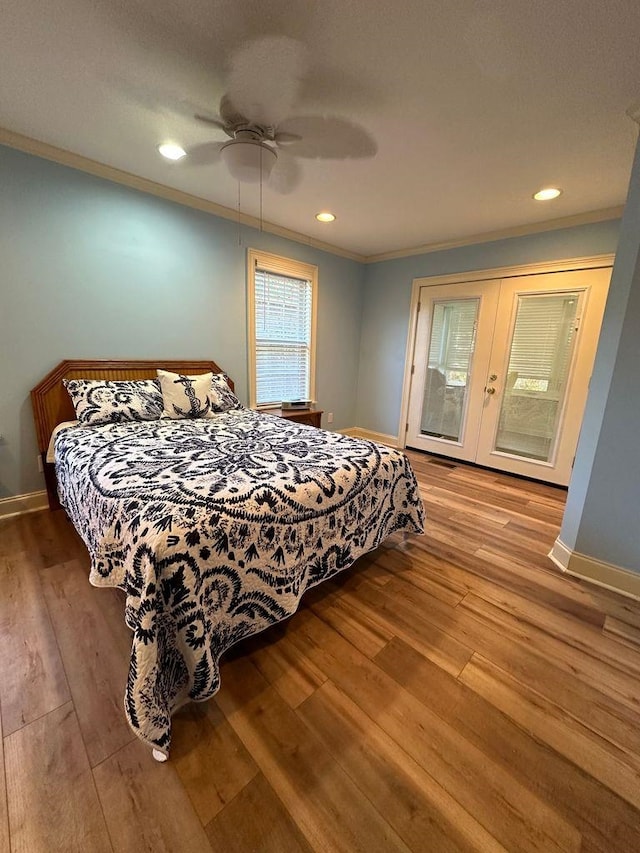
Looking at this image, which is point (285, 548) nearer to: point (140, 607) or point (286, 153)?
point (140, 607)

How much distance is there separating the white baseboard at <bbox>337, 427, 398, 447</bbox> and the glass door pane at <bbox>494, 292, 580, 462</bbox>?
1333 millimetres

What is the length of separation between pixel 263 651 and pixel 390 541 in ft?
3.88

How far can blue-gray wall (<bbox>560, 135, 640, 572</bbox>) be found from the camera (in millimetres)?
1731

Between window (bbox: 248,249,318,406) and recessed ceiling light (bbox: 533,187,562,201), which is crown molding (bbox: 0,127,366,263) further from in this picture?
recessed ceiling light (bbox: 533,187,562,201)

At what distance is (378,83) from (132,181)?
2017 millimetres

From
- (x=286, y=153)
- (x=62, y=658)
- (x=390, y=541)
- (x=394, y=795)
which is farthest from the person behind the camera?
(x=390, y=541)

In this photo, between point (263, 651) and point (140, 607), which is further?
point (263, 651)

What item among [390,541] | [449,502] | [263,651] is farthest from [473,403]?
[263,651]

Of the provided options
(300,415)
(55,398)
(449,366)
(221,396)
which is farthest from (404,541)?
(55,398)

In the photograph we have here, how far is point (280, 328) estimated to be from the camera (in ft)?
12.6

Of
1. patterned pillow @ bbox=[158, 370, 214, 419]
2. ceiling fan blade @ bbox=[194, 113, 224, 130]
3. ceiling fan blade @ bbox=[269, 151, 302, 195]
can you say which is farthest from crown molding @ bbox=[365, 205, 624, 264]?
patterned pillow @ bbox=[158, 370, 214, 419]

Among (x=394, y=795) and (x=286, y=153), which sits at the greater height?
(x=286, y=153)

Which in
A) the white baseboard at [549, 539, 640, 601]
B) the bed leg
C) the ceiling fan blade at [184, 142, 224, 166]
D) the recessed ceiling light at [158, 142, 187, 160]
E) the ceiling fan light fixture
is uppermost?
the ceiling fan blade at [184, 142, 224, 166]

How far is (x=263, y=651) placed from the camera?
1.44 metres
